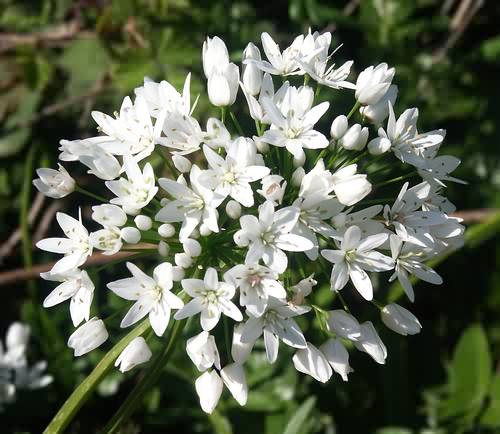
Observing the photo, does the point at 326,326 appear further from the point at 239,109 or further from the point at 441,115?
the point at 441,115

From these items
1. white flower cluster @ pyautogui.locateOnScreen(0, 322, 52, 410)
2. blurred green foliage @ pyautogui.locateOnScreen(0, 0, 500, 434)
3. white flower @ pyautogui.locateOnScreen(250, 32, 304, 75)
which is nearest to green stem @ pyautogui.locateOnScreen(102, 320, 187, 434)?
blurred green foliage @ pyautogui.locateOnScreen(0, 0, 500, 434)

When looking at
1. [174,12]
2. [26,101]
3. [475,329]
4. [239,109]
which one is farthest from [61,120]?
[475,329]

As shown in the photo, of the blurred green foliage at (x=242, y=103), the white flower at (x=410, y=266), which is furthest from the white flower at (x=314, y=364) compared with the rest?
the blurred green foliage at (x=242, y=103)

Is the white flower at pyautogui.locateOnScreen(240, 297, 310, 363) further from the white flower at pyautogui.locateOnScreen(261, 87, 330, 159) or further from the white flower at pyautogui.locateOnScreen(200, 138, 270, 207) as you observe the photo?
the white flower at pyautogui.locateOnScreen(261, 87, 330, 159)

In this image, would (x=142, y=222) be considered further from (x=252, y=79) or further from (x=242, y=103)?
(x=242, y=103)

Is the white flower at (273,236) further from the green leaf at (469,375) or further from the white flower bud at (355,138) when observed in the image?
the green leaf at (469,375)
